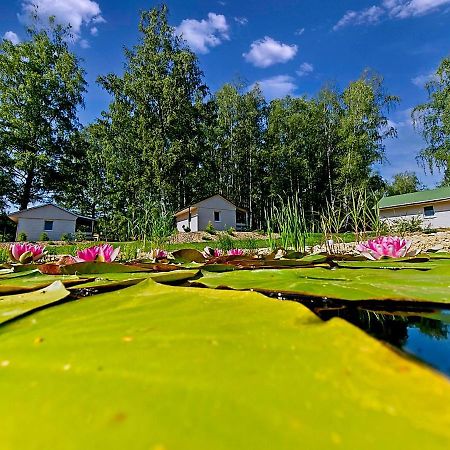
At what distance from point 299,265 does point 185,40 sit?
41.6ft

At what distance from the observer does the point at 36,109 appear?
33.9ft

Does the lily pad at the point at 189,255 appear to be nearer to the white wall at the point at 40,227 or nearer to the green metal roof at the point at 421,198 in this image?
the white wall at the point at 40,227

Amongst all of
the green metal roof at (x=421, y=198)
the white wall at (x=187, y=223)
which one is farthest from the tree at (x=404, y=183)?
the white wall at (x=187, y=223)

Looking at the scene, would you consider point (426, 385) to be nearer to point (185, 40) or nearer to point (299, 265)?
point (299, 265)

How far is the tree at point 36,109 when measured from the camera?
1012 centimetres

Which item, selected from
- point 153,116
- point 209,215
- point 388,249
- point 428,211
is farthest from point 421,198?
point 388,249

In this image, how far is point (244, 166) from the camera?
1488 cm

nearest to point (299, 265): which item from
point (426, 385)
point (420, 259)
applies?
point (420, 259)

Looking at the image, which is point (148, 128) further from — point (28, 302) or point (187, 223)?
point (28, 302)

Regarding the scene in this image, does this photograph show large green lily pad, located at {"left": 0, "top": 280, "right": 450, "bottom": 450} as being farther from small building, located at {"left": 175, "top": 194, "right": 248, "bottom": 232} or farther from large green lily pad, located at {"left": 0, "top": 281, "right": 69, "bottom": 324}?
small building, located at {"left": 175, "top": 194, "right": 248, "bottom": 232}

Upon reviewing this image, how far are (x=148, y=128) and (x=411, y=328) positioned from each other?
11.3m

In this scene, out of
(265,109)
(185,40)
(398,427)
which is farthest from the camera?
(265,109)

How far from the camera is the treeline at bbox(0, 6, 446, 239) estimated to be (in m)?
10.4

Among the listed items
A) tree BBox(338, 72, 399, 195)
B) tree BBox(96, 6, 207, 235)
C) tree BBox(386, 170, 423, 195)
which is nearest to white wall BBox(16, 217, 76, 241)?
tree BBox(96, 6, 207, 235)
